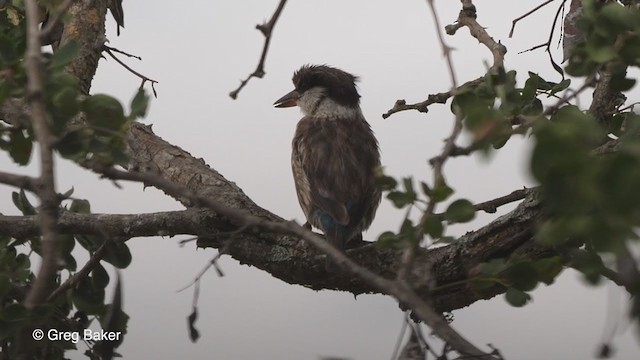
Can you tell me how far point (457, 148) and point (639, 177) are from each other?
63 centimetres

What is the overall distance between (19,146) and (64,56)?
12.7 inches

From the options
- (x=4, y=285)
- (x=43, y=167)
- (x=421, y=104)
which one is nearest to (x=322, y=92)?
(x=421, y=104)

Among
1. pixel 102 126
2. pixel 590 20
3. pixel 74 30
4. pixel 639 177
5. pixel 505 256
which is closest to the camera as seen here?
pixel 639 177

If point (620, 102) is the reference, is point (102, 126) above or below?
below

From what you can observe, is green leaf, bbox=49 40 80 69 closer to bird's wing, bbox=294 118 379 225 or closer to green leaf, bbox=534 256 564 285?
green leaf, bbox=534 256 564 285

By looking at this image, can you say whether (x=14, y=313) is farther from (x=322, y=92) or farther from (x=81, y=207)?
(x=322, y=92)

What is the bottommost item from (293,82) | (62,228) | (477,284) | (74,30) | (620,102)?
(477,284)

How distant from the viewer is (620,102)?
364 centimetres

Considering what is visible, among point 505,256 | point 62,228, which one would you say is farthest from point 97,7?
point 505,256

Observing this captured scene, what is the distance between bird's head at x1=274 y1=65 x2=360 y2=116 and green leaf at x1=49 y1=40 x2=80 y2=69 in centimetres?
331

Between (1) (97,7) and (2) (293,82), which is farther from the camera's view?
(2) (293,82)

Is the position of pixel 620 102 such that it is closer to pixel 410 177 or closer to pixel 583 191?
pixel 410 177

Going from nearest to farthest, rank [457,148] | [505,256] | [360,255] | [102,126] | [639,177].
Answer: [639,177]
[457,148]
[102,126]
[505,256]
[360,255]

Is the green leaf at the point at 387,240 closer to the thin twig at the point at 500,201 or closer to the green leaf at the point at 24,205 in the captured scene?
the thin twig at the point at 500,201
